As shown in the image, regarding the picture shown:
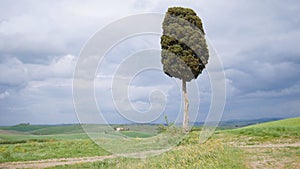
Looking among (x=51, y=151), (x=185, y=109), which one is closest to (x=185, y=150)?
(x=51, y=151)

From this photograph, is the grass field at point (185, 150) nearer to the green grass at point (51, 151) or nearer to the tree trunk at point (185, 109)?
the green grass at point (51, 151)

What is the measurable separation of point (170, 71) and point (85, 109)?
14037 millimetres

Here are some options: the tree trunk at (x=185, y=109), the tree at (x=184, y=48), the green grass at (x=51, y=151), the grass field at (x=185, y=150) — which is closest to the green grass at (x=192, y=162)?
the grass field at (x=185, y=150)

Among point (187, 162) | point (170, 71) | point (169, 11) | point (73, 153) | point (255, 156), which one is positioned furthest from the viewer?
point (169, 11)

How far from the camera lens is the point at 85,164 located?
1634 centimetres

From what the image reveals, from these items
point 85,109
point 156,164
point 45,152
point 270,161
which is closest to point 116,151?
point 45,152

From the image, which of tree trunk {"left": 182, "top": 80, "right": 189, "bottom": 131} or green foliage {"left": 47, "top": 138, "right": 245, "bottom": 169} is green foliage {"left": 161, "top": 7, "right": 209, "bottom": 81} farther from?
green foliage {"left": 47, "top": 138, "right": 245, "bottom": 169}

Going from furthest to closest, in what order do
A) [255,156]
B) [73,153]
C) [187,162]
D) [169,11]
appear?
[169,11], [73,153], [255,156], [187,162]

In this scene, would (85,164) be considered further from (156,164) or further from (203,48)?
(203,48)

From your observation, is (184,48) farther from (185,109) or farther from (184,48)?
(185,109)

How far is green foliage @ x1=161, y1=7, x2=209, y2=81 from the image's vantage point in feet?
95.0

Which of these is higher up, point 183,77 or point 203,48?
point 203,48

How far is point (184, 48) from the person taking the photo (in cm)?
2903

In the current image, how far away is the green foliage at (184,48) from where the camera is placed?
→ 28953mm
